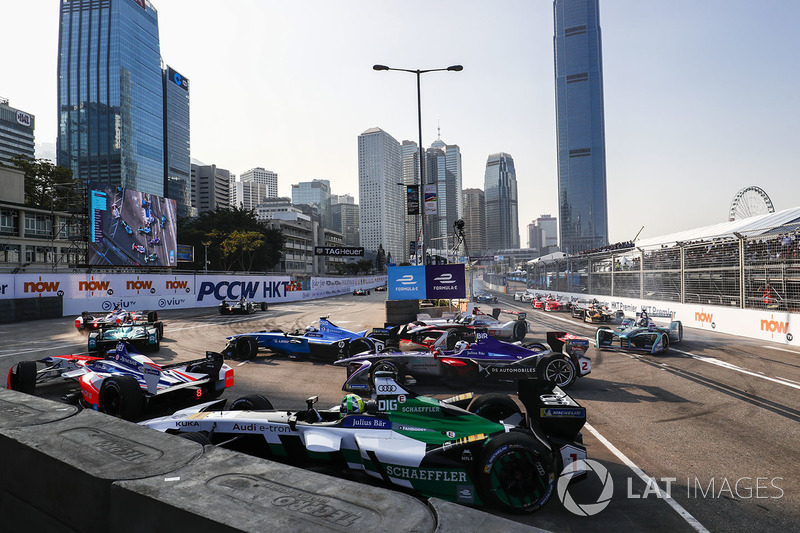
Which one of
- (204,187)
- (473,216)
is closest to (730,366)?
(473,216)

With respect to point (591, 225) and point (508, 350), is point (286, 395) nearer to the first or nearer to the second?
point (508, 350)

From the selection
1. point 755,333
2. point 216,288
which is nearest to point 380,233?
point 216,288

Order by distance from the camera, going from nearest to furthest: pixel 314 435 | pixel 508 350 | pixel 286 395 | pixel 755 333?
pixel 314 435 → pixel 286 395 → pixel 508 350 → pixel 755 333

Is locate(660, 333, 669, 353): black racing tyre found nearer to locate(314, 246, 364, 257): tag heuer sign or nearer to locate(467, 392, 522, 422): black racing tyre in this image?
locate(467, 392, 522, 422): black racing tyre

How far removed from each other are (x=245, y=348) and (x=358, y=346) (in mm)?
3340

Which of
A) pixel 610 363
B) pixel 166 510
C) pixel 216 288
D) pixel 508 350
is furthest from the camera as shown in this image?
pixel 216 288

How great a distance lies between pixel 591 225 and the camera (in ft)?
638

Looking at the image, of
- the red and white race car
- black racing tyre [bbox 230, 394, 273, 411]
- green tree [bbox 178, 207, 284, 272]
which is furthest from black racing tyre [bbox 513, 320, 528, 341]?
green tree [bbox 178, 207, 284, 272]

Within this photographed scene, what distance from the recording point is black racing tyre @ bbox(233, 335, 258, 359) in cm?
1182

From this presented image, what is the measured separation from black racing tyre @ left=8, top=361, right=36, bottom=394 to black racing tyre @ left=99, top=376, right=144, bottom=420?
1782mm

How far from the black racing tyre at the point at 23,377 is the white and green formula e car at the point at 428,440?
4014 millimetres

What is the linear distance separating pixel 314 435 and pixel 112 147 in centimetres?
15021

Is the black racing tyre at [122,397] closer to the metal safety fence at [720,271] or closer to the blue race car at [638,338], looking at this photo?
the blue race car at [638,338]

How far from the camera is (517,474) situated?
13.5 ft
